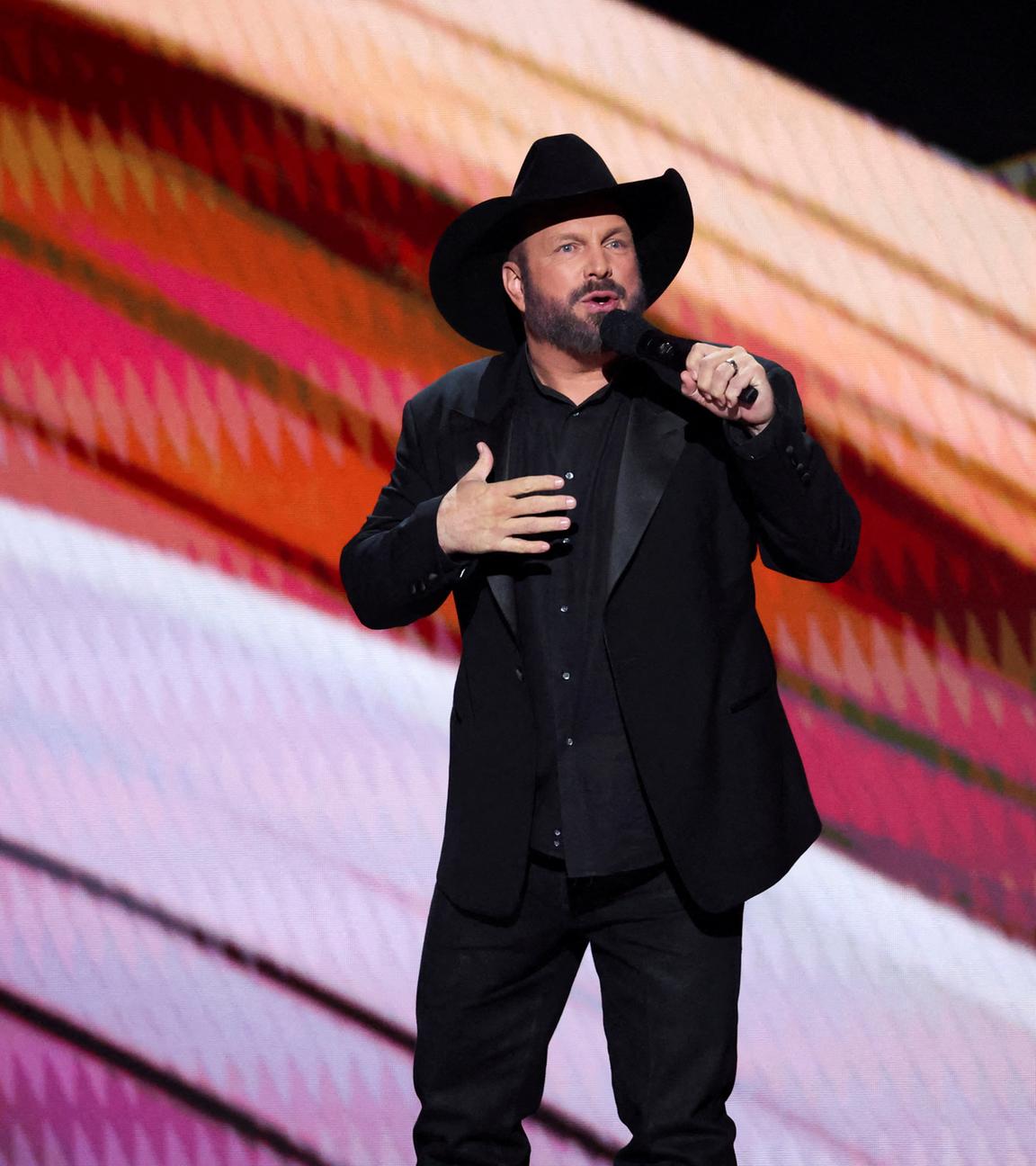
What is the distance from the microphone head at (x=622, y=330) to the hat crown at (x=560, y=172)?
0.17 meters

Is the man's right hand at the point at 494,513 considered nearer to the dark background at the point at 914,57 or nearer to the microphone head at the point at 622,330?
the microphone head at the point at 622,330

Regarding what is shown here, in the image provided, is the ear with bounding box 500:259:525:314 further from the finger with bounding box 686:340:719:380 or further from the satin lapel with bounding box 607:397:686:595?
the finger with bounding box 686:340:719:380

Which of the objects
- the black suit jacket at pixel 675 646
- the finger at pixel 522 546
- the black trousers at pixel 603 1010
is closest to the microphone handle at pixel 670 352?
the black suit jacket at pixel 675 646

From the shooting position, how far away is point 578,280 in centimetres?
163

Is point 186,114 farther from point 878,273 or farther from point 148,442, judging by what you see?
point 878,273

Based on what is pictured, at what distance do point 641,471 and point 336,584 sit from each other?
0.94 m

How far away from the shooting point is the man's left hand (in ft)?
4.30

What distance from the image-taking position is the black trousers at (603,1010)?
157cm

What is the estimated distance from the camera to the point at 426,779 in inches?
94.4

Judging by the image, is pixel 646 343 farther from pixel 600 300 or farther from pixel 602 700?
pixel 602 700

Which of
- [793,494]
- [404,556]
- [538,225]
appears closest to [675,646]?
[793,494]

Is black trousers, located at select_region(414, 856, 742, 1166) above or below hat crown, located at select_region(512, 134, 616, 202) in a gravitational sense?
below

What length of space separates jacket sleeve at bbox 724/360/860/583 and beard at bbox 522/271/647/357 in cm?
19

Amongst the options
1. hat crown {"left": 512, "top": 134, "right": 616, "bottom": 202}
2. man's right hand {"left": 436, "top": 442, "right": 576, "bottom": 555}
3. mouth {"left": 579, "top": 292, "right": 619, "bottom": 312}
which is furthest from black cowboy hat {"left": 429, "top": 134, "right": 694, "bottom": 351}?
man's right hand {"left": 436, "top": 442, "right": 576, "bottom": 555}
